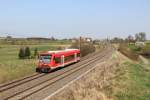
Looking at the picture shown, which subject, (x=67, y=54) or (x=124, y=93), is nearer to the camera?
(x=124, y=93)

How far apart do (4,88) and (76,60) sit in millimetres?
26482

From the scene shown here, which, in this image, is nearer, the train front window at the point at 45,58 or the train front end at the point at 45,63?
the train front end at the point at 45,63

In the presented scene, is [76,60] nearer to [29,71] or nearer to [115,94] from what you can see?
[29,71]

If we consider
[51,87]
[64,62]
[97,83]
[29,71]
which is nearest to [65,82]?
[51,87]

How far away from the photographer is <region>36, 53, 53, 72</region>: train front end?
34844 mm

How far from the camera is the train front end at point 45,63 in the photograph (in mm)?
34844

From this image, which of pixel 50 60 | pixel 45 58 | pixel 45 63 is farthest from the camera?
pixel 45 58

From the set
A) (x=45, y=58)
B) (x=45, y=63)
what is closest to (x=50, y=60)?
(x=45, y=63)

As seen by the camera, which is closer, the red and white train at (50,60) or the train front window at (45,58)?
the red and white train at (50,60)

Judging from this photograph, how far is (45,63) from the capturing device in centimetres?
3512

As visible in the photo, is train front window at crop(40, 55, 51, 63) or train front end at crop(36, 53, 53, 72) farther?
train front window at crop(40, 55, 51, 63)

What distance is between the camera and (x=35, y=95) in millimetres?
21391

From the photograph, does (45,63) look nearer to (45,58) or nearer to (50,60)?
(50,60)

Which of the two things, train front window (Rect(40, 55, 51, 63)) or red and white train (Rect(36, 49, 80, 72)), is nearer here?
red and white train (Rect(36, 49, 80, 72))
